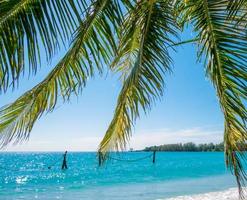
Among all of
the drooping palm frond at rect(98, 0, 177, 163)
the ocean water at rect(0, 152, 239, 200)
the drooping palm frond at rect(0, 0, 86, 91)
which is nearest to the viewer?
the drooping palm frond at rect(0, 0, 86, 91)

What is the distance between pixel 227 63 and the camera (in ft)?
14.6

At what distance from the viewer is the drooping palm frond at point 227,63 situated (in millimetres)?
4324

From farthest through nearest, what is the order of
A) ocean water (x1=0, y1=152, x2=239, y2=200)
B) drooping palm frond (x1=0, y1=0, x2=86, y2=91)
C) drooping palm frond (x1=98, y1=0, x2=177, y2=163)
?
ocean water (x1=0, y1=152, x2=239, y2=200), drooping palm frond (x1=98, y1=0, x2=177, y2=163), drooping palm frond (x1=0, y1=0, x2=86, y2=91)

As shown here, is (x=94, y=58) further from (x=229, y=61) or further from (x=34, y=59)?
(x=229, y=61)

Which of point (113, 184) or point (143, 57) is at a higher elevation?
point (143, 57)

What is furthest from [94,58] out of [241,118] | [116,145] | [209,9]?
[241,118]

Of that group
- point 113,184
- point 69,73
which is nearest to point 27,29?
point 69,73

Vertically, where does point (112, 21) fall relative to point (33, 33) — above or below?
above

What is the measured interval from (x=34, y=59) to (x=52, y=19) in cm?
38

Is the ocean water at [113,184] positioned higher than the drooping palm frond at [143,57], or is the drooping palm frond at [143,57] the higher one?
the drooping palm frond at [143,57]

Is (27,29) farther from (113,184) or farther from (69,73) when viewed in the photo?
(113,184)

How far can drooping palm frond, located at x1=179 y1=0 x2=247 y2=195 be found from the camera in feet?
14.2

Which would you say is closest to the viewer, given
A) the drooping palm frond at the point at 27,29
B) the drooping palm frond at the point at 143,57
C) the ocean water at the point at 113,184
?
the drooping palm frond at the point at 27,29

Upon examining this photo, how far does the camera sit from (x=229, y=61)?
440cm
